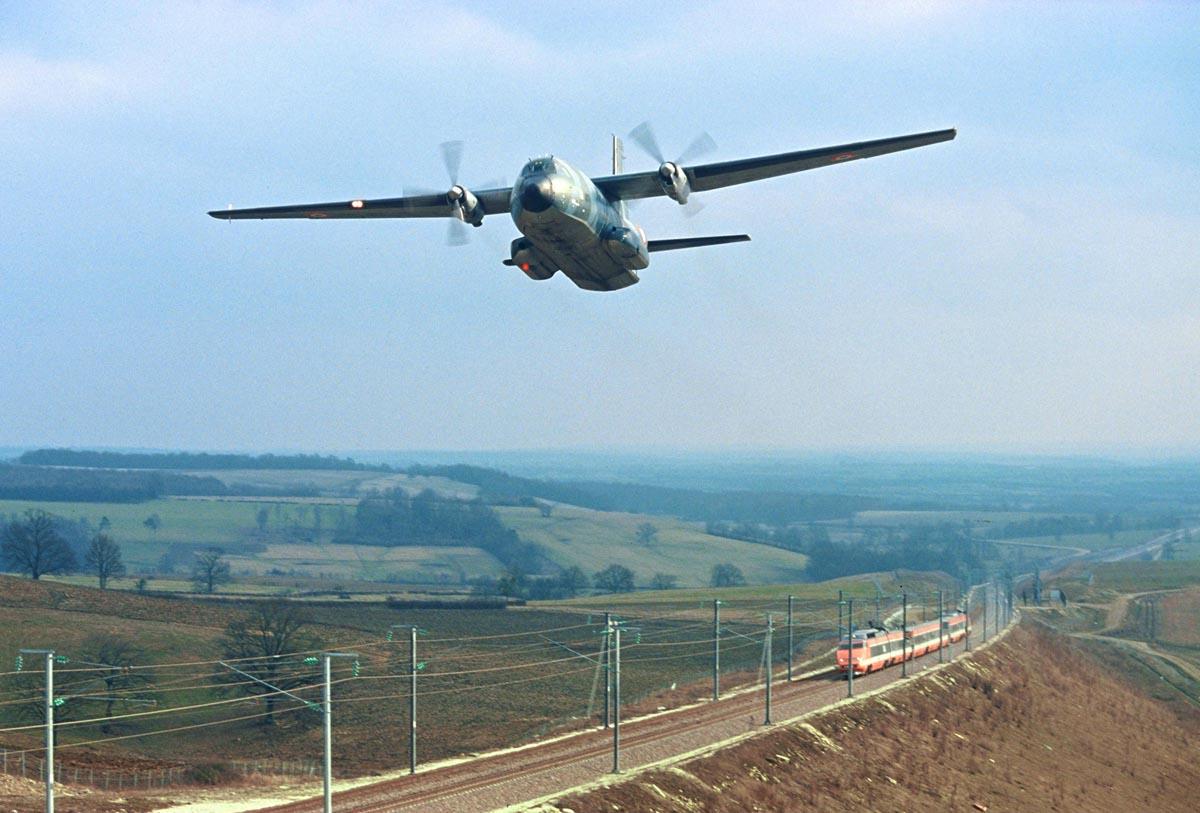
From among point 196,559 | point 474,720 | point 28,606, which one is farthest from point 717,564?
point 474,720

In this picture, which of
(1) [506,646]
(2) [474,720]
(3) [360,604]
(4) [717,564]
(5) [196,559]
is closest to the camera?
(2) [474,720]

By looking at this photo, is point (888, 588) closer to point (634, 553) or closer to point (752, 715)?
point (634, 553)

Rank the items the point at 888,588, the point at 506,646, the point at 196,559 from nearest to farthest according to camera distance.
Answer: the point at 506,646
the point at 888,588
the point at 196,559

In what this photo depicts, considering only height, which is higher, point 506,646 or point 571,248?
point 571,248

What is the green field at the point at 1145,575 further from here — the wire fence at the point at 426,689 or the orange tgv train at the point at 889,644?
the orange tgv train at the point at 889,644

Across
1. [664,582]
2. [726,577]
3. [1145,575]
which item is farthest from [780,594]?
[1145,575]

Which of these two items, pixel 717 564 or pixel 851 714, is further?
pixel 717 564

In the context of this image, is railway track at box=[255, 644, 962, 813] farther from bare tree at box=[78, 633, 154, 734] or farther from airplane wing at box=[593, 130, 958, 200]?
bare tree at box=[78, 633, 154, 734]
